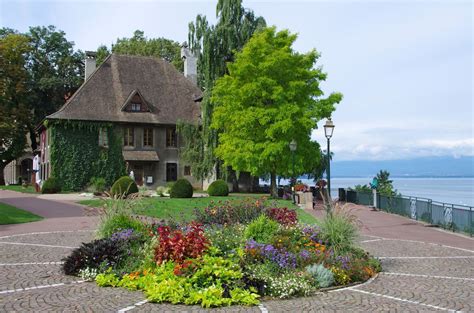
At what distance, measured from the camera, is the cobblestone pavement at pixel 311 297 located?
7.73m

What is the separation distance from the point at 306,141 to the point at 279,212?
19425 millimetres

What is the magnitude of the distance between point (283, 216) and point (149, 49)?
49548mm

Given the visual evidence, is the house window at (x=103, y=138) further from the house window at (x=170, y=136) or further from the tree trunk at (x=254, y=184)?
the tree trunk at (x=254, y=184)

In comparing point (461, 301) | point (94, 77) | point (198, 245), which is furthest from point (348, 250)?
point (94, 77)

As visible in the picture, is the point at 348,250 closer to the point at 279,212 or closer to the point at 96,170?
the point at 279,212

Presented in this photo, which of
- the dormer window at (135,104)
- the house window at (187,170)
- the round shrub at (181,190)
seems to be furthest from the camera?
the house window at (187,170)

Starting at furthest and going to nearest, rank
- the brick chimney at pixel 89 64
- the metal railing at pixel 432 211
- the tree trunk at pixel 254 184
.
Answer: the brick chimney at pixel 89 64, the tree trunk at pixel 254 184, the metal railing at pixel 432 211

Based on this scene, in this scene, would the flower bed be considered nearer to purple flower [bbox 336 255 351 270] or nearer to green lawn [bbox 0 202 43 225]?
purple flower [bbox 336 255 351 270]

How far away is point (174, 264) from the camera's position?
355 inches

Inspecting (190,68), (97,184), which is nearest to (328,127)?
(97,184)

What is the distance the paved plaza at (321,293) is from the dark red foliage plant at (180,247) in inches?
38.4

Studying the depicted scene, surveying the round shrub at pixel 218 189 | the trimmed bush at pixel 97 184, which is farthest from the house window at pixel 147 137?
the round shrub at pixel 218 189

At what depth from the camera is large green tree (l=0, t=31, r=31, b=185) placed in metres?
52.2

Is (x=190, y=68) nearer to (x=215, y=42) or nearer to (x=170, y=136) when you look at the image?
(x=170, y=136)
